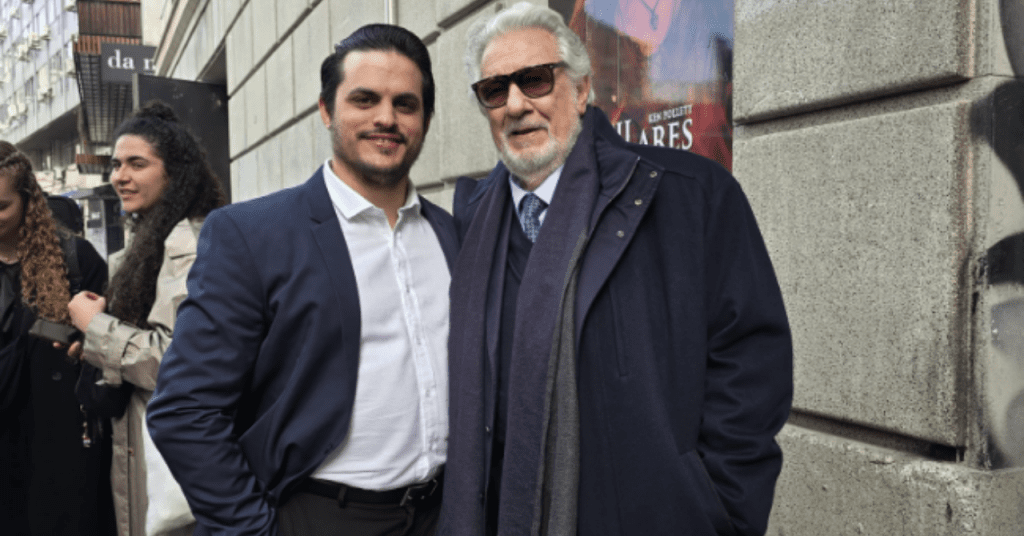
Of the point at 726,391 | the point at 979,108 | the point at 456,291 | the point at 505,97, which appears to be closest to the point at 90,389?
the point at 456,291

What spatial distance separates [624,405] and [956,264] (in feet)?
3.24

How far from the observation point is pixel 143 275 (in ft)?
8.34

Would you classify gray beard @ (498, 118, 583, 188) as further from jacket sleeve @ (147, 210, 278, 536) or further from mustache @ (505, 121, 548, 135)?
jacket sleeve @ (147, 210, 278, 536)

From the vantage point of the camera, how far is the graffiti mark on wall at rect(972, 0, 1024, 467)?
183 centimetres

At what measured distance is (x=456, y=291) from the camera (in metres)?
1.85

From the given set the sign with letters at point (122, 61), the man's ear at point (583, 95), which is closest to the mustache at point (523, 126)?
the man's ear at point (583, 95)

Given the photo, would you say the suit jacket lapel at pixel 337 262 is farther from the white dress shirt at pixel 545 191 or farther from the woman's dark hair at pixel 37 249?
the woman's dark hair at pixel 37 249

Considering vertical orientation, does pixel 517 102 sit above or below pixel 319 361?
above

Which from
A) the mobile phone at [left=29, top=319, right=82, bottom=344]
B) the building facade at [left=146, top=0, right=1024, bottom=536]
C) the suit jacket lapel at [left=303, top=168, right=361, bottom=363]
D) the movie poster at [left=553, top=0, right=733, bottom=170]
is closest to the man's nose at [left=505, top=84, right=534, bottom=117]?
the suit jacket lapel at [left=303, top=168, right=361, bottom=363]

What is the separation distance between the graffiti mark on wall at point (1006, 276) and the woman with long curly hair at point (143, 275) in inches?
88.9

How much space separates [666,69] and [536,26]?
1.30 meters

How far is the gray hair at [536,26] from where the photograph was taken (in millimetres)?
1878

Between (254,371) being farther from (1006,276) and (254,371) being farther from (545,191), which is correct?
(1006,276)

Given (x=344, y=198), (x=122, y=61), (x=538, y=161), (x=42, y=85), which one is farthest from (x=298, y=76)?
(x=42, y=85)
